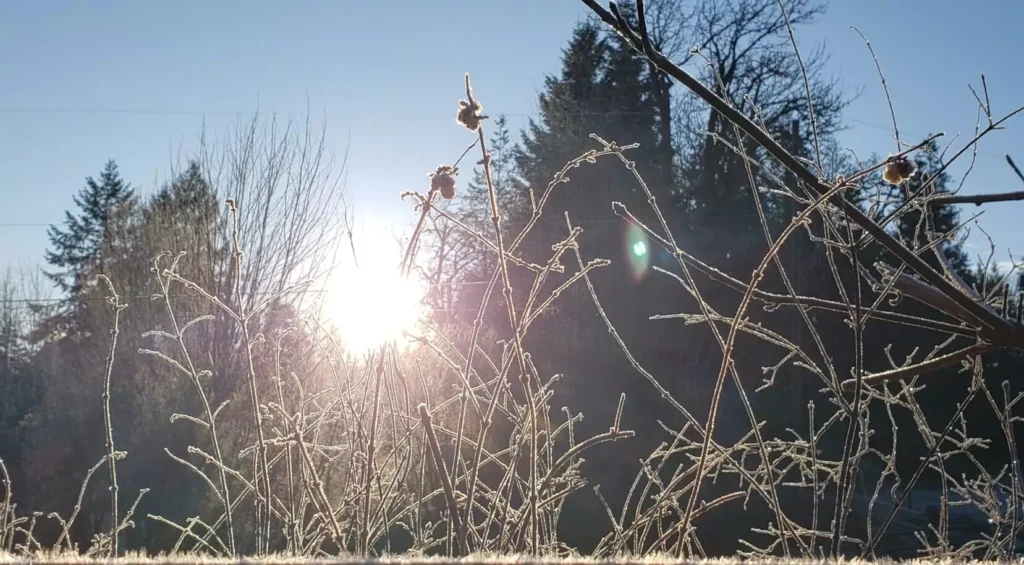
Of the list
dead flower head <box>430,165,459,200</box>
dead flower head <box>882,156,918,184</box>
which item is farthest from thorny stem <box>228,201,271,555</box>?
dead flower head <box>882,156,918,184</box>

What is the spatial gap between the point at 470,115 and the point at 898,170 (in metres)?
0.58

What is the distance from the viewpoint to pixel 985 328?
118 cm

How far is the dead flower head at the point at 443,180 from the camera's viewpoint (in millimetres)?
1026

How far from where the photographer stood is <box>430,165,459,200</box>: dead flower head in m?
1.03

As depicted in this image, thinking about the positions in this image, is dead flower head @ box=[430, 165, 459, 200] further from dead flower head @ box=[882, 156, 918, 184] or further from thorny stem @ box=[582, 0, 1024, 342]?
dead flower head @ box=[882, 156, 918, 184]

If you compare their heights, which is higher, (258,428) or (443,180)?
(443,180)

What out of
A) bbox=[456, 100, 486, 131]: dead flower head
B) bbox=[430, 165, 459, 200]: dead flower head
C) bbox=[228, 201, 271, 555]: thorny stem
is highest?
bbox=[456, 100, 486, 131]: dead flower head

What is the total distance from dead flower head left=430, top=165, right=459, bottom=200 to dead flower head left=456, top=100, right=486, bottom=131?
0.28 ft

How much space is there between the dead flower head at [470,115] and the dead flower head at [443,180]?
0.08 meters

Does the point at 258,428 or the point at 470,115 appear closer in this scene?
the point at 470,115

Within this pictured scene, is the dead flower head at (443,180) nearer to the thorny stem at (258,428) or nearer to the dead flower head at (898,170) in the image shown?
the thorny stem at (258,428)

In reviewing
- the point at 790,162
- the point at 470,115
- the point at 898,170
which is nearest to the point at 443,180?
the point at 470,115

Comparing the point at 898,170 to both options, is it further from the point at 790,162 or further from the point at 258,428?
the point at 258,428

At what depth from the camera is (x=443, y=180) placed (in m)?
1.04
